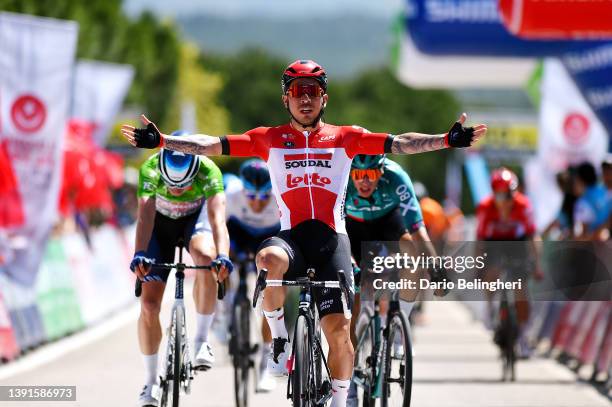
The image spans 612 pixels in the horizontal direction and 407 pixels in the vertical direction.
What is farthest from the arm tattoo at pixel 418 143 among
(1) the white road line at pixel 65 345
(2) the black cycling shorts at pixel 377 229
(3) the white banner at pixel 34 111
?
(3) the white banner at pixel 34 111

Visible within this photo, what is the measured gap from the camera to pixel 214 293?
33.0ft

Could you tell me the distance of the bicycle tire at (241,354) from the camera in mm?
11383

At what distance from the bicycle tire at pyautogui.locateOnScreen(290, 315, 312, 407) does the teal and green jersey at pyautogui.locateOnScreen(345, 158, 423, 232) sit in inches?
101

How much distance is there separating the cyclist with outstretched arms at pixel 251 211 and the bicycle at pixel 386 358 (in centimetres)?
284

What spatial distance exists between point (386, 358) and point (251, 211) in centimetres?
382

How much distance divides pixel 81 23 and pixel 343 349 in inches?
1776

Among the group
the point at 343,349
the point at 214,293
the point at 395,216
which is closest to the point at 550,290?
the point at 395,216

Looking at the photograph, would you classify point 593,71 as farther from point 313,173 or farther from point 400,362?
point 313,173

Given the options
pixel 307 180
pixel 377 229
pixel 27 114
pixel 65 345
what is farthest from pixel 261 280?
pixel 65 345

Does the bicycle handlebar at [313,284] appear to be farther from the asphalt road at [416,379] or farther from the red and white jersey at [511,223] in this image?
the red and white jersey at [511,223]

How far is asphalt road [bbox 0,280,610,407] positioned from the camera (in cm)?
1184

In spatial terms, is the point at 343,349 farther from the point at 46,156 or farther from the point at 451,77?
the point at 451,77

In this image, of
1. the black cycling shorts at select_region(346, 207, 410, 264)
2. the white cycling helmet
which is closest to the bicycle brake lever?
the white cycling helmet

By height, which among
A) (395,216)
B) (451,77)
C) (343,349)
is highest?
(451,77)
